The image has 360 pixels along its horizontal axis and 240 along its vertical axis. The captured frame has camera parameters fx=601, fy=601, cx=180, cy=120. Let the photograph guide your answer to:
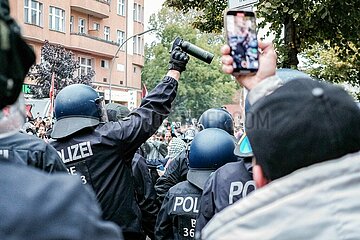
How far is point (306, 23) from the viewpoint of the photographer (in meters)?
10.2

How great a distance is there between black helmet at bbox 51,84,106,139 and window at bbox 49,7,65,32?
32.7 meters

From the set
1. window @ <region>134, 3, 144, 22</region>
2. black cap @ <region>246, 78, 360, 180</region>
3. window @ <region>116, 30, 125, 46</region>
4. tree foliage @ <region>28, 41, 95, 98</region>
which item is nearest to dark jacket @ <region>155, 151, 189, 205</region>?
black cap @ <region>246, 78, 360, 180</region>

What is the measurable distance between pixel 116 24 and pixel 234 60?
4225 cm

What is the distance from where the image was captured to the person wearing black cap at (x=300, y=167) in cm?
140

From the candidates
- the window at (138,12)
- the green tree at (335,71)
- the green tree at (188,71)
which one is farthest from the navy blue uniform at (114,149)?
the green tree at (188,71)

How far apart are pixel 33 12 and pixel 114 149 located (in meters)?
32.6

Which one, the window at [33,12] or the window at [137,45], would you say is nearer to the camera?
the window at [33,12]

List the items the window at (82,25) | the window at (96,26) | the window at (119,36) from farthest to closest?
the window at (119,36), the window at (96,26), the window at (82,25)

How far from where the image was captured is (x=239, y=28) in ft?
7.73

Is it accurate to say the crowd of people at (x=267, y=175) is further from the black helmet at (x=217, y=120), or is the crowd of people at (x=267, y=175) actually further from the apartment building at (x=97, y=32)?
the apartment building at (x=97, y=32)

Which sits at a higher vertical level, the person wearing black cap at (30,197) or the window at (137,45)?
the window at (137,45)

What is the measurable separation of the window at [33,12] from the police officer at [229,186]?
32.6 meters

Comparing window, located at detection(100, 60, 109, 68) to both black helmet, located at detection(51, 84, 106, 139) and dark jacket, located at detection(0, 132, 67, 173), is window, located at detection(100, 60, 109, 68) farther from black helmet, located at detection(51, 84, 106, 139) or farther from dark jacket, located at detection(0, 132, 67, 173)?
dark jacket, located at detection(0, 132, 67, 173)

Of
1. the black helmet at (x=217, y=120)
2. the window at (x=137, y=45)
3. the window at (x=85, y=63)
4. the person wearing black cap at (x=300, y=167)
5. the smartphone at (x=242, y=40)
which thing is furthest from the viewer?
the window at (x=137, y=45)
